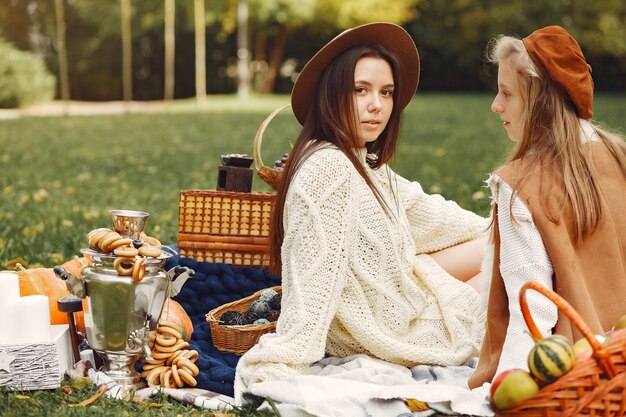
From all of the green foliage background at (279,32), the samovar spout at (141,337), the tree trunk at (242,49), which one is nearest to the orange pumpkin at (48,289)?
the samovar spout at (141,337)

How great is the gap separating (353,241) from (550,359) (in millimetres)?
1109

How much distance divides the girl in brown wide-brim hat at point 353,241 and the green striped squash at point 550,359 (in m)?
0.95

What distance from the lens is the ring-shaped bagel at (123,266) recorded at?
2.82m

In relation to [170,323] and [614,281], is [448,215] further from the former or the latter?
[170,323]

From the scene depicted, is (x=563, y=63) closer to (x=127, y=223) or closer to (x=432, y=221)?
(x=432, y=221)

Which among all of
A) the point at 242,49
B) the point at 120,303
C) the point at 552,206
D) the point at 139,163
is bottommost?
the point at 139,163

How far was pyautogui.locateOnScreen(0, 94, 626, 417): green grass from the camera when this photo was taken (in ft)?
15.3

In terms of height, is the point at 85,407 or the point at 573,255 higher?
the point at 573,255

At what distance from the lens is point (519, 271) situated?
8.99 feet

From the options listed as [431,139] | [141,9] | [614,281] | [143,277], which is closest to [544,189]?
[614,281]

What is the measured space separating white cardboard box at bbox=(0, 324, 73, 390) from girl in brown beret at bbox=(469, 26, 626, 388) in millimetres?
1484

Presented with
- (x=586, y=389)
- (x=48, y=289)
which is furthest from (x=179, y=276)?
(x=586, y=389)

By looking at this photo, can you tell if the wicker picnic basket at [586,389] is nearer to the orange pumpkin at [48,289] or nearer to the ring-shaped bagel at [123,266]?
the ring-shaped bagel at [123,266]

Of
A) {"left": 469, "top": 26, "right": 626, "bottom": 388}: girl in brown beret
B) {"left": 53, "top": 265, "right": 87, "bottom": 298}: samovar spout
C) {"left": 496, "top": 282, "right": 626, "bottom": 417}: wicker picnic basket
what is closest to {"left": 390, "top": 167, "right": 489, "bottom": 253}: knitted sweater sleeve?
{"left": 469, "top": 26, "right": 626, "bottom": 388}: girl in brown beret
